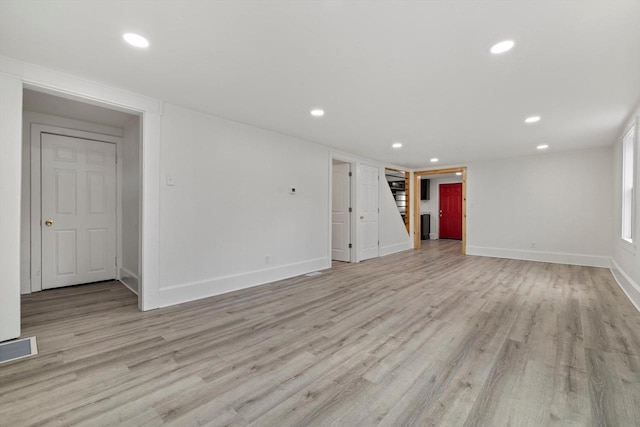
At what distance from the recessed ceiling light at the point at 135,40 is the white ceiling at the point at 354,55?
0.16 ft

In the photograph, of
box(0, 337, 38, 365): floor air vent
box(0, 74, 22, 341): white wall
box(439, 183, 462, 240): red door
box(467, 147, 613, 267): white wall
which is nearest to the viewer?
box(0, 337, 38, 365): floor air vent

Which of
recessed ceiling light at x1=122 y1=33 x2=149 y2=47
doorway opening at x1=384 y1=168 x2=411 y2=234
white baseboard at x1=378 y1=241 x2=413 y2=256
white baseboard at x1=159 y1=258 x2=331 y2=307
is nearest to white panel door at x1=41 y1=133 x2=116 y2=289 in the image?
white baseboard at x1=159 y1=258 x2=331 y2=307

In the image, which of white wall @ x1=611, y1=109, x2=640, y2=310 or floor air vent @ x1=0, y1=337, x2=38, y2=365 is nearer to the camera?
floor air vent @ x1=0, y1=337, x2=38, y2=365

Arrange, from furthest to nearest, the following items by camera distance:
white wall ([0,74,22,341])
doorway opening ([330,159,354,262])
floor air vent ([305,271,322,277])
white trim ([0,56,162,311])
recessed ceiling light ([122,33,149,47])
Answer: doorway opening ([330,159,354,262]) → floor air vent ([305,271,322,277]) → white trim ([0,56,162,311]) → white wall ([0,74,22,341]) → recessed ceiling light ([122,33,149,47])

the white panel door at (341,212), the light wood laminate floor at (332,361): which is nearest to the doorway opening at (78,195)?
the light wood laminate floor at (332,361)

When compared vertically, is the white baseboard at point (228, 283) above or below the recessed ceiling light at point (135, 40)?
below

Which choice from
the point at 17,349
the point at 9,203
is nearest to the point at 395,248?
the point at 17,349

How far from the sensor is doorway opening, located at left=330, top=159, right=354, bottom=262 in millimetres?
6156

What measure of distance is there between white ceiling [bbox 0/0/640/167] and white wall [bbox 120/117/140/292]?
1389 millimetres

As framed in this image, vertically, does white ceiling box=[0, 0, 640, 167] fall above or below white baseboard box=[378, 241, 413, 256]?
above

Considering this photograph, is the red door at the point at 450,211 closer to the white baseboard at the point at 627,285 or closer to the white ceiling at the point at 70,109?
the white baseboard at the point at 627,285

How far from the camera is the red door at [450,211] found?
10414 millimetres

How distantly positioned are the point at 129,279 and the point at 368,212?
4725 mm

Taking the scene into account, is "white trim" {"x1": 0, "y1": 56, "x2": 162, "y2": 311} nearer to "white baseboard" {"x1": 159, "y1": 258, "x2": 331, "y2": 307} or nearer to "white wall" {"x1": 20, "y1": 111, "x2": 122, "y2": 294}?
"white baseboard" {"x1": 159, "y1": 258, "x2": 331, "y2": 307}
